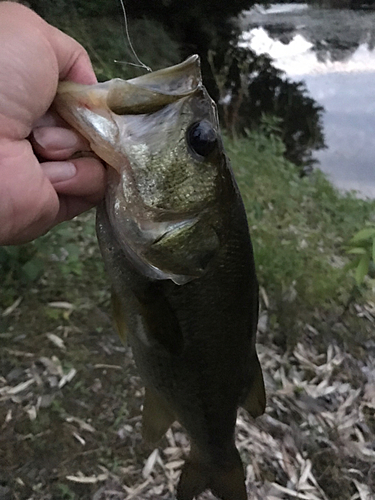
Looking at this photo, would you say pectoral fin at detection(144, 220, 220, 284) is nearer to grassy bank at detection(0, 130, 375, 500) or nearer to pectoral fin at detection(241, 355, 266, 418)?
pectoral fin at detection(241, 355, 266, 418)

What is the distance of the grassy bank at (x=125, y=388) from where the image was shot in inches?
78.8

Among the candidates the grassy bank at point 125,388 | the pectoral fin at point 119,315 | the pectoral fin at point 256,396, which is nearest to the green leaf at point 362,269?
the grassy bank at point 125,388

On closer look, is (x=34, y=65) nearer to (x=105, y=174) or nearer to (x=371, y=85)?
(x=105, y=174)

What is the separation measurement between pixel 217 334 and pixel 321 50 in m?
6.49

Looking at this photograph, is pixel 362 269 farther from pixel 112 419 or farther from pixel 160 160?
pixel 160 160

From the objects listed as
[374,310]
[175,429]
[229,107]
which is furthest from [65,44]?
[229,107]

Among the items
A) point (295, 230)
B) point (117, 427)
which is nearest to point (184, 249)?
point (117, 427)

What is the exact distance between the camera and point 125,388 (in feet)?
7.42

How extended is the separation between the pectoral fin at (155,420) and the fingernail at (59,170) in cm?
75

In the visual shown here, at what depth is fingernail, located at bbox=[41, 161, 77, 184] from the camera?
989 mm

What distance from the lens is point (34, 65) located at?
92 centimetres

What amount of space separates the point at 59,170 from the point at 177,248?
29 centimetres

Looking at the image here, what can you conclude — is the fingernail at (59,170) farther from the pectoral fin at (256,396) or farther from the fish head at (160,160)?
the pectoral fin at (256,396)

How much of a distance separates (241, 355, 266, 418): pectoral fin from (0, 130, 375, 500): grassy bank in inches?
33.9
